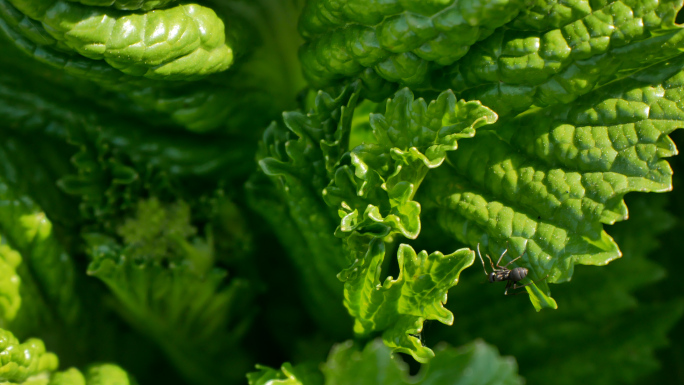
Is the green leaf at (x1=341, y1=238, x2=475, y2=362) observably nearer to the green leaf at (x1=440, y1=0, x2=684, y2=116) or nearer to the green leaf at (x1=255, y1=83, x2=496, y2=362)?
the green leaf at (x1=255, y1=83, x2=496, y2=362)

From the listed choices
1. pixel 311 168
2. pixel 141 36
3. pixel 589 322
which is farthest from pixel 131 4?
pixel 589 322

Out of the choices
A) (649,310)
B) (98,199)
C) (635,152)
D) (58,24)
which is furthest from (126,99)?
(649,310)

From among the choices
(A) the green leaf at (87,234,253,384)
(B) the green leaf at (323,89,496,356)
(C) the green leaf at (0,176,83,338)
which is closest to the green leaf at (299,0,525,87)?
(B) the green leaf at (323,89,496,356)

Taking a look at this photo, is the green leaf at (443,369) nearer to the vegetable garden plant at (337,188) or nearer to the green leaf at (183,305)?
the vegetable garden plant at (337,188)

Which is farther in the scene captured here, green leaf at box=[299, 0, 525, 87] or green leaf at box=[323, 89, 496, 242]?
green leaf at box=[323, 89, 496, 242]

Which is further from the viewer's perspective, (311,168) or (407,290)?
(311,168)

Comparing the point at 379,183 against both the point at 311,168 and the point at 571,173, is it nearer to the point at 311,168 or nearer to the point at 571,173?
the point at 311,168

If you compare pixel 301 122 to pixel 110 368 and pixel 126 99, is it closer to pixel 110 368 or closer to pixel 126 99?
pixel 126 99
